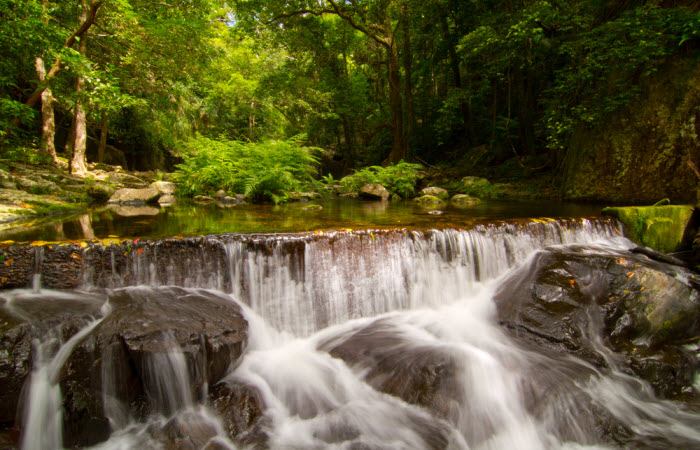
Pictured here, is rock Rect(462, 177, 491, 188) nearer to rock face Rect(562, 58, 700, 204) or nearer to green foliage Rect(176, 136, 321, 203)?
rock face Rect(562, 58, 700, 204)

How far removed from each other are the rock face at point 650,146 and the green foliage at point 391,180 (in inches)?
210

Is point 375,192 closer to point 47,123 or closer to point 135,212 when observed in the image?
point 135,212

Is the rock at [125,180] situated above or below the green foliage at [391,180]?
above

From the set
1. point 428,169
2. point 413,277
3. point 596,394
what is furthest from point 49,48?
point 428,169

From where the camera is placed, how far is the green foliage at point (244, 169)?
30.6 feet

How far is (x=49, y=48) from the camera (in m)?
6.27

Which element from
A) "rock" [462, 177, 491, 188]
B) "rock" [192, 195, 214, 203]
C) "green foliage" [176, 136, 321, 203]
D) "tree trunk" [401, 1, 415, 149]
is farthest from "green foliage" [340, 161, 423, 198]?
"rock" [192, 195, 214, 203]

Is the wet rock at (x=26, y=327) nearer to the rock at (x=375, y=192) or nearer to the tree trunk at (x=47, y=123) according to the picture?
the rock at (x=375, y=192)

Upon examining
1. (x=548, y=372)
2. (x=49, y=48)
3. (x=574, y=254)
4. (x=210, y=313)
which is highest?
(x=49, y=48)

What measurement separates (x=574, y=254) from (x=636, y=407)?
1.93 meters

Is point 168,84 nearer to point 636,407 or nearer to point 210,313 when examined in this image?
point 210,313

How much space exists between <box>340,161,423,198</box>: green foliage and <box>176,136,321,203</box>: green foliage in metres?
2.22

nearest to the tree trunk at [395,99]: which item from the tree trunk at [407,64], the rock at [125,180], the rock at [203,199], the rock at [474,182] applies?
the tree trunk at [407,64]

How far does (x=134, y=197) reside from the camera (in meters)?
8.98
